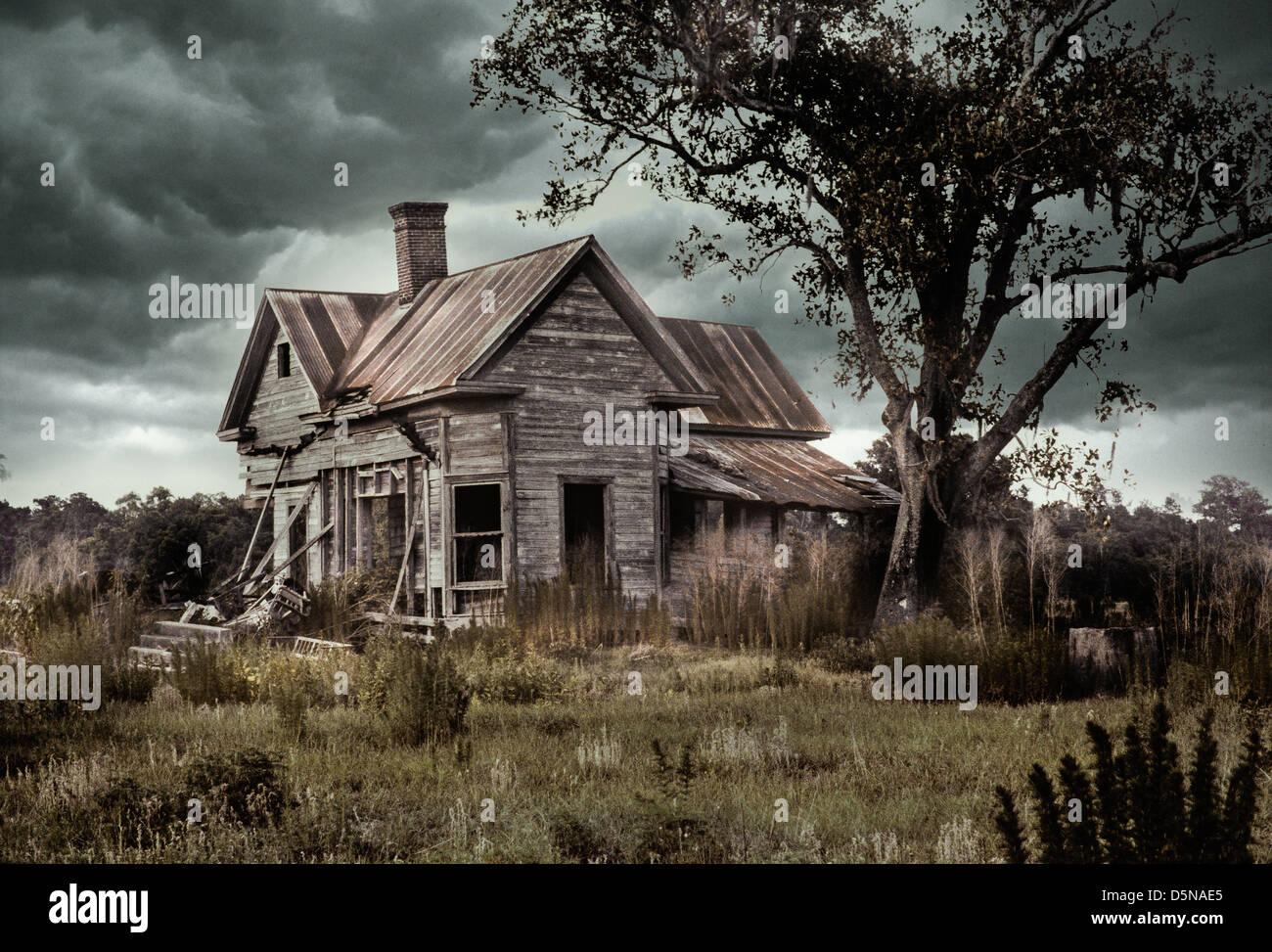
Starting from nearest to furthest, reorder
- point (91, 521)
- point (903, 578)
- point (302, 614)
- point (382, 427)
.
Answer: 1. point (302, 614)
2. point (903, 578)
3. point (382, 427)
4. point (91, 521)

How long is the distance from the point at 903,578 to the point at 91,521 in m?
29.9

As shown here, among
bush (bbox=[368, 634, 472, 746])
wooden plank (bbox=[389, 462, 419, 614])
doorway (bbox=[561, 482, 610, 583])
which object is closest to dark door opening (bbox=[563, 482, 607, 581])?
doorway (bbox=[561, 482, 610, 583])

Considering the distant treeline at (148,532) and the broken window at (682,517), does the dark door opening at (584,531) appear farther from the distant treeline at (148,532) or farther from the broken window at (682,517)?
the distant treeline at (148,532)

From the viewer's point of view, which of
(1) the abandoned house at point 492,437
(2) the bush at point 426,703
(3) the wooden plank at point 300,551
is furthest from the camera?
(3) the wooden plank at point 300,551

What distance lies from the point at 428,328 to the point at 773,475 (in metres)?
7.94

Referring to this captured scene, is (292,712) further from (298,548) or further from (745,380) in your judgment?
(745,380)

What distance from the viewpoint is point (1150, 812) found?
5277 mm

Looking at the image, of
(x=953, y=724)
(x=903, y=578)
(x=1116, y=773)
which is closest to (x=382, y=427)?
(x=903, y=578)

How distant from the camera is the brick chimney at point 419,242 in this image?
26.0 meters

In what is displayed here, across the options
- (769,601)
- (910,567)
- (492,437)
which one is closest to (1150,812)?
(769,601)

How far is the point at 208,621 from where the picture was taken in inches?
827

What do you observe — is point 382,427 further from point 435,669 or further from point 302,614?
point 435,669

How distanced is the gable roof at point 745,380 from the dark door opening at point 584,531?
12.5 feet

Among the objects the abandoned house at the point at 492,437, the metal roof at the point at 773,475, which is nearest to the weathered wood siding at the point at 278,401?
the abandoned house at the point at 492,437
